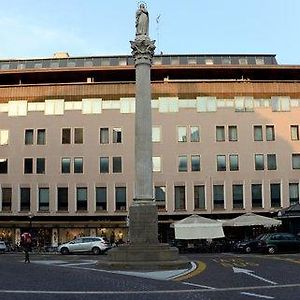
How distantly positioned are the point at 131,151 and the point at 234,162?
10.7 metres

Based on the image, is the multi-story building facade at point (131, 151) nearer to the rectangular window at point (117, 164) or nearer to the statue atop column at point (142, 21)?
the rectangular window at point (117, 164)

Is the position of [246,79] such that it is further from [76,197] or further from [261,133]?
[76,197]

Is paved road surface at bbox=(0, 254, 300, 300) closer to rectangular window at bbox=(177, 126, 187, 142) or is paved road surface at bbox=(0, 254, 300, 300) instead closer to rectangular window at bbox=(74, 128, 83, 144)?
rectangular window at bbox=(177, 126, 187, 142)

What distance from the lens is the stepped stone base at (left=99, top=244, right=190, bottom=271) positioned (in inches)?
997

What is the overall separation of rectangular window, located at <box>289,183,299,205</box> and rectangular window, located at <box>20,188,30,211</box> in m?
27.1

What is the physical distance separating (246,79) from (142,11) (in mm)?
34823

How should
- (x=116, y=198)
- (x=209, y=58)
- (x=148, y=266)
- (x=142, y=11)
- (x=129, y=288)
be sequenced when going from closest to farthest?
(x=129, y=288) < (x=148, y=266) < (x=142, y=11) < (x=116, y=198) < (x=209, y=58)

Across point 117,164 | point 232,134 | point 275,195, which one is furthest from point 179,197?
point 275,195

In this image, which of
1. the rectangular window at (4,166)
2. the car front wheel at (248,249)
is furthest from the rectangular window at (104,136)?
the car front wheel at (248,249)

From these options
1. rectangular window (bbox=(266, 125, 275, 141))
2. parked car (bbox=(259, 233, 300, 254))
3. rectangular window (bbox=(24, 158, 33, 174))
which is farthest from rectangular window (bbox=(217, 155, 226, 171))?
rectangular window (bbox=(24, 158, 33, 174))

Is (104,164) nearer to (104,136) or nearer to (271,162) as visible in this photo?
(104,136)

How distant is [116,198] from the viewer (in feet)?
199

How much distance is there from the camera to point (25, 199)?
61.6m

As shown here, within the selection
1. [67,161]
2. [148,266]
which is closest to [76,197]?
[67,161]
